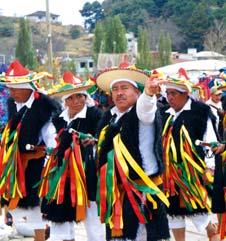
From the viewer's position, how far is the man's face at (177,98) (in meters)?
6.10

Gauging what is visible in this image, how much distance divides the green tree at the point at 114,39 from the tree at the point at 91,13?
5068cm

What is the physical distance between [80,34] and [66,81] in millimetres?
117521

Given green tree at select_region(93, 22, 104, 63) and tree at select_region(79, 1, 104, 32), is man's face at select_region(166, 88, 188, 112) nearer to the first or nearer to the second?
green tree at select_region(93, 22, 104, 63)

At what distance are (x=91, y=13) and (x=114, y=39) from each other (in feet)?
193

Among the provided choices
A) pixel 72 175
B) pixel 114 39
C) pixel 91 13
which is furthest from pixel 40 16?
pixel 72 175

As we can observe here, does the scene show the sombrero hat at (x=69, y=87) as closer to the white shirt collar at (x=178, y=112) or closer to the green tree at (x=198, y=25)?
the white shirt collar at (x=178, y=112)

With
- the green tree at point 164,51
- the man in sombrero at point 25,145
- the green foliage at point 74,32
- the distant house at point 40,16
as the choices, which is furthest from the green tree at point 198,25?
the man in sombrero at point 25,145

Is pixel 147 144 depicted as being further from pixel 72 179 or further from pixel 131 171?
pixel 72 179

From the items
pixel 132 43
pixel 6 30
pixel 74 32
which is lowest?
pixel 132 43

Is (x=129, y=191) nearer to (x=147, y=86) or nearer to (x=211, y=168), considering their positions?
(x=147, y=86)

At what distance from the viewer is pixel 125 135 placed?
4766 millimetres

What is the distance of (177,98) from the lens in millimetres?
6098

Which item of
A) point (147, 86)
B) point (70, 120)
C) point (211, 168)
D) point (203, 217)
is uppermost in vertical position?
point (147, 86)

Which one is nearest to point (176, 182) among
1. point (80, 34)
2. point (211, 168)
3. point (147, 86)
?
point (211, 168)
